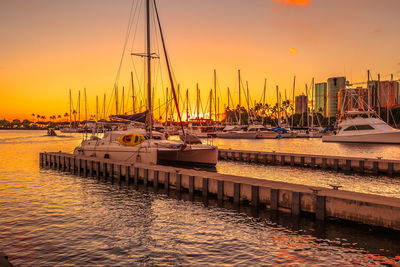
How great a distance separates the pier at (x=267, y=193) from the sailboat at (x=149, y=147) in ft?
6.71

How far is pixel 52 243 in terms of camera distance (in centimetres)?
1155

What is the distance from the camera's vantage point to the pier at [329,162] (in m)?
26.7

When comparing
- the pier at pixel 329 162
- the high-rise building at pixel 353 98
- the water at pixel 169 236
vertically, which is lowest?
the water at pixel 169 236

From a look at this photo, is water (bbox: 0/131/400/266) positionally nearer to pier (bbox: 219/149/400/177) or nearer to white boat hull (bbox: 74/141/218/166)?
white boat hull (bbox: 74/141/218/166)

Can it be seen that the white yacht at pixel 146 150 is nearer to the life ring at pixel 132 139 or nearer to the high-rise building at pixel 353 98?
the life ring at pixel 132 139

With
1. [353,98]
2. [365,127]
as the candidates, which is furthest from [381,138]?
[353,98]

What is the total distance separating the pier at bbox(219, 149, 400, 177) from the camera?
2673 centimetres

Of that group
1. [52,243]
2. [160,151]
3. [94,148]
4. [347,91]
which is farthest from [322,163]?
[347,91]

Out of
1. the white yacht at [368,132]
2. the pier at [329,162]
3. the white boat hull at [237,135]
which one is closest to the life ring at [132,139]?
the pier at [329,162]

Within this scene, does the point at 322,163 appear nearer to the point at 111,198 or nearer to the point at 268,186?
the point at 268,186

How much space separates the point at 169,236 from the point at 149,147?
13970 mm

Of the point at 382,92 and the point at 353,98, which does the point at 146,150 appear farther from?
the point at 382,92

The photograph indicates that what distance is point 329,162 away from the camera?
30.0m

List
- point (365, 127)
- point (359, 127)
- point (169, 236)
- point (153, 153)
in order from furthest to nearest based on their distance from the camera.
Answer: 1. point (359, 127)
2. point (365, 127)
3. point (153, 153)
4. point (169, 236)
